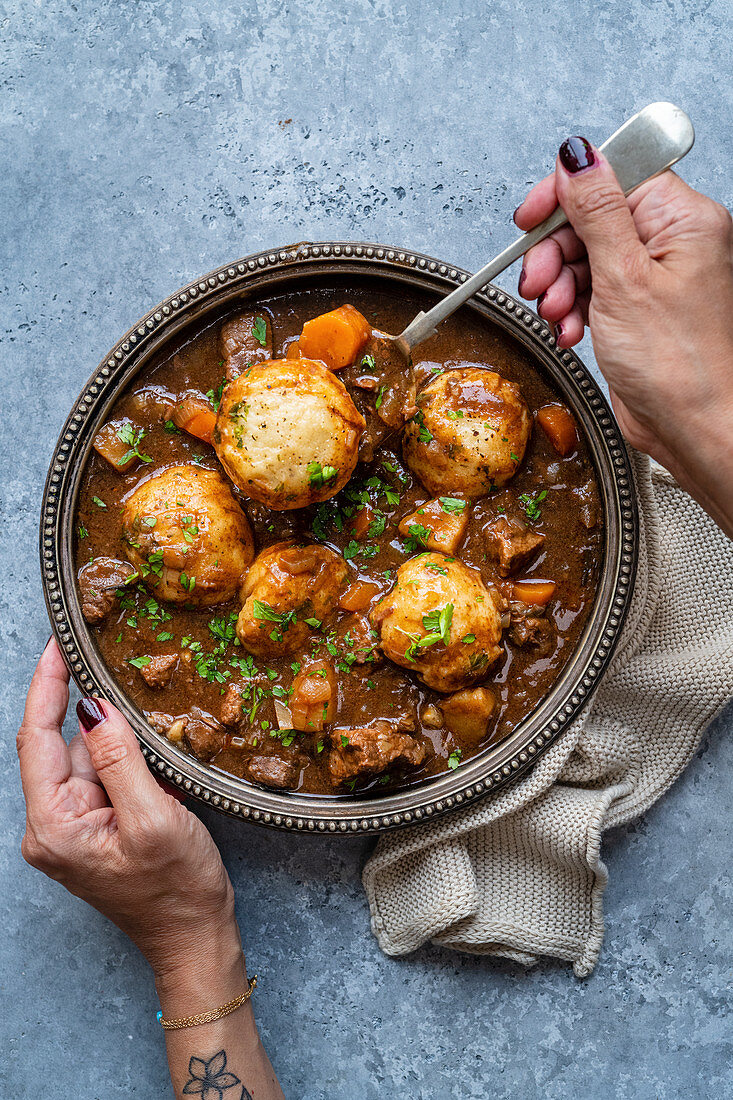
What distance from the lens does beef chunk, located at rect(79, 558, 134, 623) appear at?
311cm

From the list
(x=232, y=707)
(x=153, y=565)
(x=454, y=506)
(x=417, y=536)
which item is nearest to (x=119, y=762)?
(x=232, y=707)

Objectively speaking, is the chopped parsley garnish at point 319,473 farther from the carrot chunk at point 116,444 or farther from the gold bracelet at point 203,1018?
the gold bracelet at point 203,1018

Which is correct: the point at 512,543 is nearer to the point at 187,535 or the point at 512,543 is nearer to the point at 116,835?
the point at 187,535

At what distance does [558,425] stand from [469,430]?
0.37 meters

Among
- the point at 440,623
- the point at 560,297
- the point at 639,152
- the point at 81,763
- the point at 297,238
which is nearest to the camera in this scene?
the point at 639,152

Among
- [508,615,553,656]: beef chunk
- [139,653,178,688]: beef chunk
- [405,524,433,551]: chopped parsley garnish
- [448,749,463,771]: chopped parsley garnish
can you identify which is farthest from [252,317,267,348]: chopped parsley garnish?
[448,749,463,771]: chopped parsley garnish

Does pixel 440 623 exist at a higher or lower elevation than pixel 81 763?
higher

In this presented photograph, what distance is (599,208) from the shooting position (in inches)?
103

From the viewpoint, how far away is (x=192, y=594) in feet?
10.1

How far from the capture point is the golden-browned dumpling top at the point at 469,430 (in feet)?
9.88

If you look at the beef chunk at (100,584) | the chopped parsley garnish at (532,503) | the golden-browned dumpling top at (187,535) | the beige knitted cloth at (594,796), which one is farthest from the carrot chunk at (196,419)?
the beige knitted cloth at (594,796)

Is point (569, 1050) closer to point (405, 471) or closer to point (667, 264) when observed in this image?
point (405, 471)

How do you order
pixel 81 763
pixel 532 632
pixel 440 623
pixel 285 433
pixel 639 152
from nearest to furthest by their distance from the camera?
pixel 639 152 → pixel 285 433 → pixel 440 623 → pixel 532 632 → pixel 81 763

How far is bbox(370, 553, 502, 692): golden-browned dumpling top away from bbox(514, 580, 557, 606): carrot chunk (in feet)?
0.54
